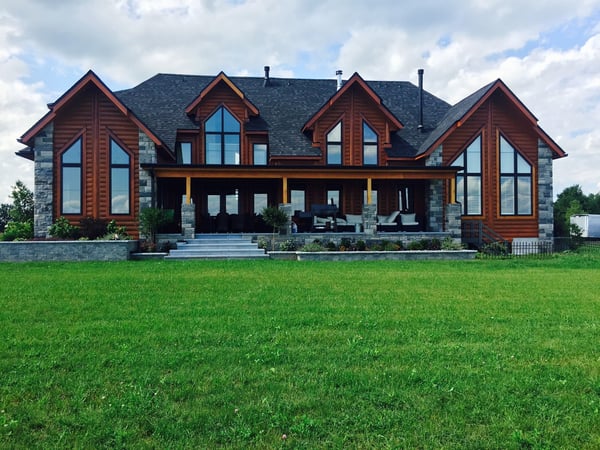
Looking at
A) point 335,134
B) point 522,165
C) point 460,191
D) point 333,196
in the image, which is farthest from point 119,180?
point 522,165

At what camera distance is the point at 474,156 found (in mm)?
20594

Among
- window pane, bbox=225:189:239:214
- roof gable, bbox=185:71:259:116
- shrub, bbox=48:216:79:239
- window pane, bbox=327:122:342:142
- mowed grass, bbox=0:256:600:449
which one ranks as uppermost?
roof gable, bbox=185:71:259:116

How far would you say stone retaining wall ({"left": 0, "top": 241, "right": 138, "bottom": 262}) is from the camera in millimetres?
14602

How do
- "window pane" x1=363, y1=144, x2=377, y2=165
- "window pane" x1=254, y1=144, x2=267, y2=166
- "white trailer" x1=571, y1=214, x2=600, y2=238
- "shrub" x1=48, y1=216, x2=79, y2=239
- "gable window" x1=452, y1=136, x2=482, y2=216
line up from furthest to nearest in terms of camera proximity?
"white trailer" x1=571, y1=214, x2=600, y2=238, "window pane" x1=254, y1=144, x2=267, y2=166, "window pane" x1=363, y1=144, x2=377, y2=165, "gable window" x1=452, y1=136, x2=482, y2=216, "shrub" x1=48, y1=216, x2=79, y2=239

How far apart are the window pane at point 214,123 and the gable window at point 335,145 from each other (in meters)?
4.96

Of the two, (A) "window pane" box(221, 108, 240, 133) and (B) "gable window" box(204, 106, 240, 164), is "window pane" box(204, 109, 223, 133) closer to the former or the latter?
(B) "gable window" box(204, 106, 240, 164)

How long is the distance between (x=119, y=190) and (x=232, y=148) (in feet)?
17.7

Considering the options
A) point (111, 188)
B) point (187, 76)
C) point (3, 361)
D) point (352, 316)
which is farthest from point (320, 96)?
point (3, 361)

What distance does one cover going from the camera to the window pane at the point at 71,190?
58.6ft

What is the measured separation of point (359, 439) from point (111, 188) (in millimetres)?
17140

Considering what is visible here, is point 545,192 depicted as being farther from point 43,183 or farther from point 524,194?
point 43,183

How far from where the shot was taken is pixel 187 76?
25.1m

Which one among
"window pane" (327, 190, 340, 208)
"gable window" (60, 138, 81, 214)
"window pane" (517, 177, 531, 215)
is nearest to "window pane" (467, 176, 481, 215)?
"window pane" (517, 177, 531, 215)

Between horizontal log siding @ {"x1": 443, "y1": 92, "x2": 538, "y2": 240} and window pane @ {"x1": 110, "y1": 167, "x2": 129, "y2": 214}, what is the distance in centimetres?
1347
